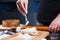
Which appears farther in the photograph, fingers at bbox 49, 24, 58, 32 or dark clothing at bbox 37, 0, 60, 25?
dark clothing at bbox 37, 0, 60, 25

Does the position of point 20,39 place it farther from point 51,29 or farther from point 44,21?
point 44,21

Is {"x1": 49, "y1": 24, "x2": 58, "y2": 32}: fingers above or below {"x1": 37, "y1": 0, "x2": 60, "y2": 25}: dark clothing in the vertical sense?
below

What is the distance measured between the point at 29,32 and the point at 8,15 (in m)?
1.44

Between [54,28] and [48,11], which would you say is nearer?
[54,28]

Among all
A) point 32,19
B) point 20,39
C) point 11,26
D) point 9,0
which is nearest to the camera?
point 20,39

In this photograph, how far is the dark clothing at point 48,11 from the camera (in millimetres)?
1265

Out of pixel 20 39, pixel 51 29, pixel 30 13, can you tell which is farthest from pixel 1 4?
pixel 20 39

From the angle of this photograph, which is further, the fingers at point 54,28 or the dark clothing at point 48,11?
the dark clothing at point 48,11

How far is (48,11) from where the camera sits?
4.31 ft

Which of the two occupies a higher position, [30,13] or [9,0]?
[9,0]

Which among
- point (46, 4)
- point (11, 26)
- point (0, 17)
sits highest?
point (46, 4)

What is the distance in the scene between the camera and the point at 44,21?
1305mm

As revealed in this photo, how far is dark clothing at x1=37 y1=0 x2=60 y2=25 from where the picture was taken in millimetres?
1265

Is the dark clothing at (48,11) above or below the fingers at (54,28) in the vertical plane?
above
